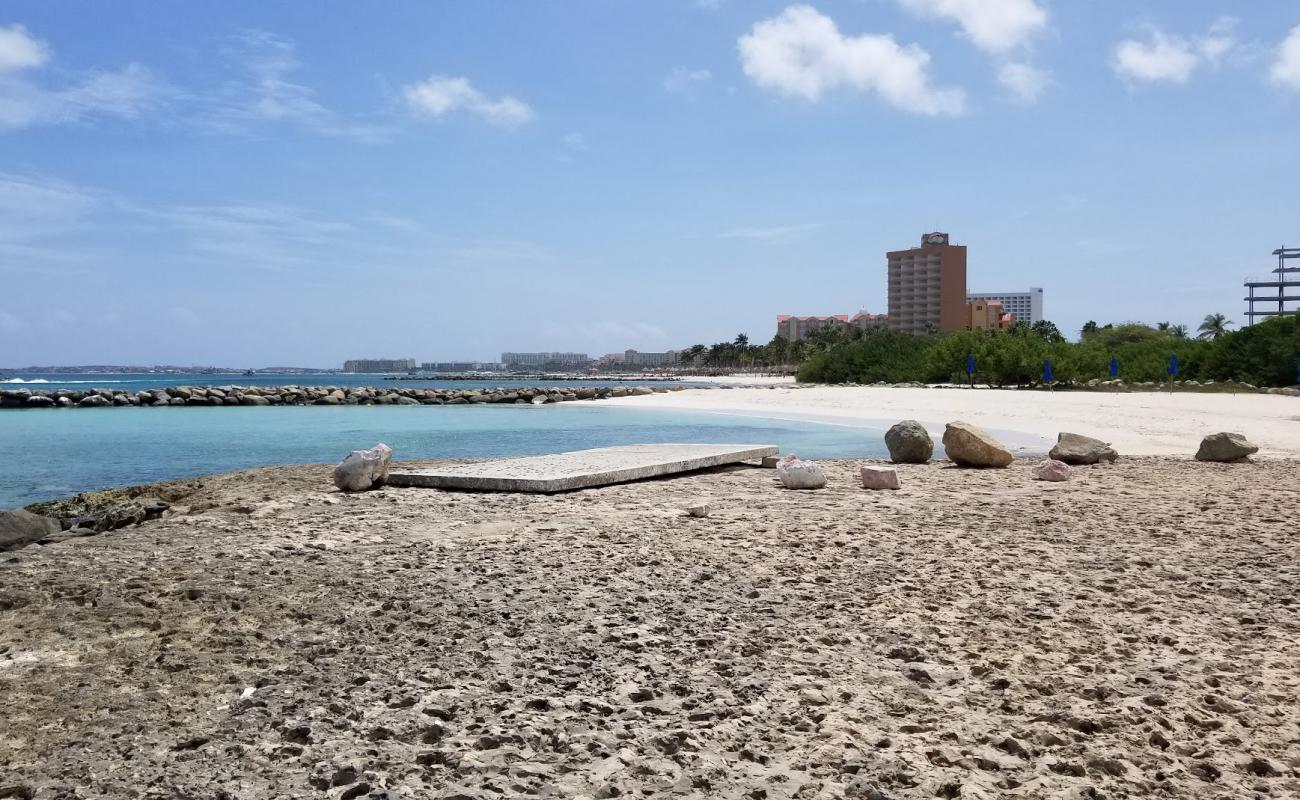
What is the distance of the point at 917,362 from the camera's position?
5997cm

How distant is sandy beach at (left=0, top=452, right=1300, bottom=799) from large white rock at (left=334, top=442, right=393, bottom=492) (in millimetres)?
2490

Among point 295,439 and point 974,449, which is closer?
point 974,449

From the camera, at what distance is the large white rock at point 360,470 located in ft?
32.4

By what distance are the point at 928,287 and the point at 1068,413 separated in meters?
160

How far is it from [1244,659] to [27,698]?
530cm

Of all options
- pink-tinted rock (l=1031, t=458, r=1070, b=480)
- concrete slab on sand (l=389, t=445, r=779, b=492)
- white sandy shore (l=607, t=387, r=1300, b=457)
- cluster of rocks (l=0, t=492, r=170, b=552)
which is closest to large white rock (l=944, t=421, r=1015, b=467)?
pink-tinted rock (l=1031, t=458, r=1070, b=480)

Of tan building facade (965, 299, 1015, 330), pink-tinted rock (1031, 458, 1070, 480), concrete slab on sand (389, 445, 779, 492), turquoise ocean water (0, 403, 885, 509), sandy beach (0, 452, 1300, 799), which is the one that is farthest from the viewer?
tan building facade (965, 299, 1015, 330)

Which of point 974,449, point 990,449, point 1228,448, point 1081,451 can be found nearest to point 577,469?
point 974,449

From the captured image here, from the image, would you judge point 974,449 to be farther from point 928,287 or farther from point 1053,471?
point 928,287

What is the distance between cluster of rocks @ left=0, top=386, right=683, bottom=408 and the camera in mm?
45438

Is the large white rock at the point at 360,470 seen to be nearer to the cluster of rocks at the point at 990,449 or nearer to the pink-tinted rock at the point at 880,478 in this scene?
the cluster of rocks at the point at 990,449

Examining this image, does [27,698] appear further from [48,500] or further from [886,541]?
[48,500]

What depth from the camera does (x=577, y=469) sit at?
34.2ft

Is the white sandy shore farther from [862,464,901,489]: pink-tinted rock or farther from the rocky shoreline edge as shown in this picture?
the rocky shoreline edge
